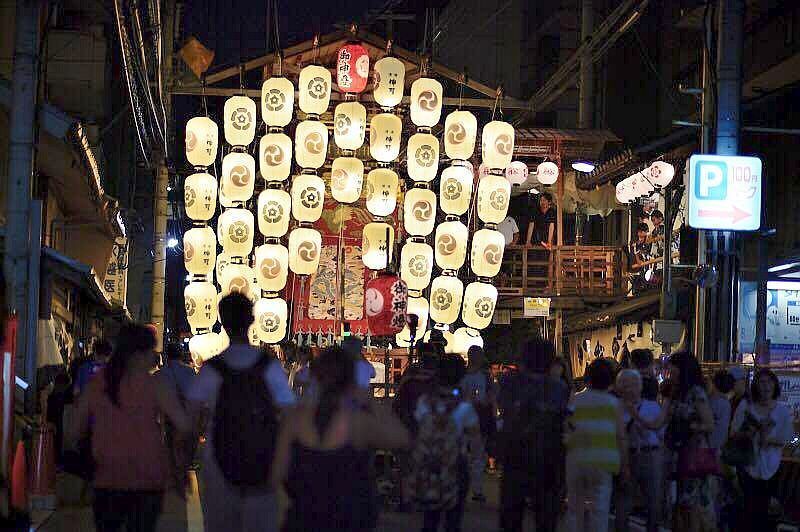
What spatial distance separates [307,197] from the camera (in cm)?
2689

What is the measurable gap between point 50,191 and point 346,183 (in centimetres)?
673

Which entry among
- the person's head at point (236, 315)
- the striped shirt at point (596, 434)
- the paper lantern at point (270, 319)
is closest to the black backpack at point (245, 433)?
the person's head at point (236, 315)

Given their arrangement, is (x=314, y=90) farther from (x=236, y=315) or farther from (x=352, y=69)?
(x=236, y=315)

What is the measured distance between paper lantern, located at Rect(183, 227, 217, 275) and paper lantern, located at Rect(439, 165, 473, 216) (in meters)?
5.49

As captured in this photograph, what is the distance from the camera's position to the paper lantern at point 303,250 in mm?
27109

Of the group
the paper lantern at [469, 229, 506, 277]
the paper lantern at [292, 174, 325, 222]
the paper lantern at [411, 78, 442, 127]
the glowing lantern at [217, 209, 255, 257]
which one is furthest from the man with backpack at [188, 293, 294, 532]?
the paper lantern at [411, 78, 442, 127]

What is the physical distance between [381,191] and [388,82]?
2.53 m

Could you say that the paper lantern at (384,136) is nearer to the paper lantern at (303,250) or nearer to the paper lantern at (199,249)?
the paper lantern at (303,250)

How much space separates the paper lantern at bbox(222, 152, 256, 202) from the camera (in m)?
27.0

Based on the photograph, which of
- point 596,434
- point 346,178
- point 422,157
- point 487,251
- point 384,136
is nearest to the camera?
point 596,434

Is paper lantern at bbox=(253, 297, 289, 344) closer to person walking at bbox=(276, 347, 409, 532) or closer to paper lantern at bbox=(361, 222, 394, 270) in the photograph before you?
paper lantern at bbox=(361, 222, 394, 270)

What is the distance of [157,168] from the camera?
25.6m

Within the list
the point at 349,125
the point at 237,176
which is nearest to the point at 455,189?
the point at 349,125

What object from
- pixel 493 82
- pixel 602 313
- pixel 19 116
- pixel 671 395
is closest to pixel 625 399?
pixel 671 395
